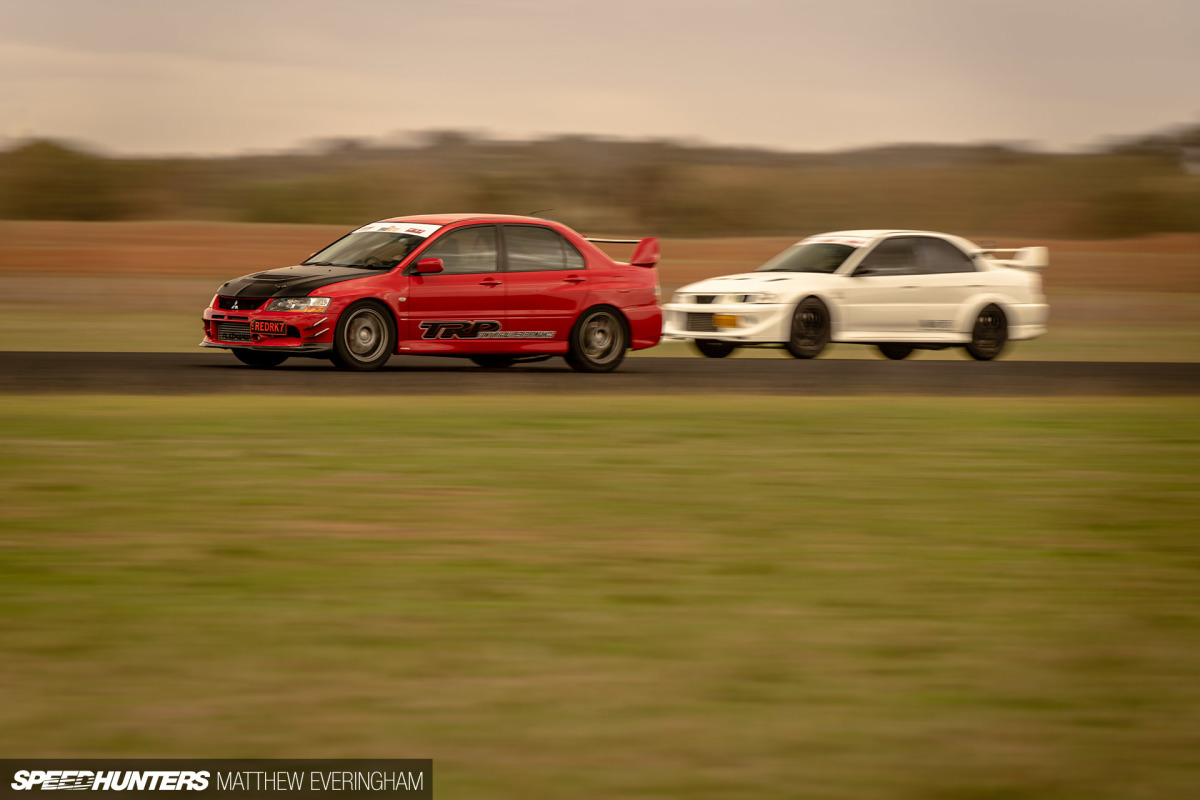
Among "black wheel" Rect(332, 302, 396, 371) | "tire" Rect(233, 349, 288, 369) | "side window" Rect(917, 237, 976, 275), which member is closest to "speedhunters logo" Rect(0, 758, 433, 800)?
"black wheel" Rect(332, 302, 396, 371)

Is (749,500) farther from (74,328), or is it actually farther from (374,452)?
(74,328)

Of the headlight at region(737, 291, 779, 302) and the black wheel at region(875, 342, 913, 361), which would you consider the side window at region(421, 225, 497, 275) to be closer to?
the headlight at region(737, 291, 779, 302)

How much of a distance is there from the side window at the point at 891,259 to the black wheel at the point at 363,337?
6.12 m

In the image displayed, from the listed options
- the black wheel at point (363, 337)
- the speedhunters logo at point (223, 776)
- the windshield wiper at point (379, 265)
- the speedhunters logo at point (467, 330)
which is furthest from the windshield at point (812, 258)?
the speedhunters logo at point (223, 776)

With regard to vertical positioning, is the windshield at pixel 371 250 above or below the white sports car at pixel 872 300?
Result: above

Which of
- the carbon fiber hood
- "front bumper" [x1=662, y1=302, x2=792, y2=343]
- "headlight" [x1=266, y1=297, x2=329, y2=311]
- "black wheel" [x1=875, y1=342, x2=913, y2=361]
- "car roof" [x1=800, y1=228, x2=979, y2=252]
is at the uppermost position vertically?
"car roof" [x1=800, y1=228, x2=979, y2=252]

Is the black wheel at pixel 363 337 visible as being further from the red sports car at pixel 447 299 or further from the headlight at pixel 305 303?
the headlight at pixel 305 303

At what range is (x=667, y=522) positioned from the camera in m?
7.75

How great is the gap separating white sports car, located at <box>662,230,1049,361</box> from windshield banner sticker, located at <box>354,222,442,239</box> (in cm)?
391

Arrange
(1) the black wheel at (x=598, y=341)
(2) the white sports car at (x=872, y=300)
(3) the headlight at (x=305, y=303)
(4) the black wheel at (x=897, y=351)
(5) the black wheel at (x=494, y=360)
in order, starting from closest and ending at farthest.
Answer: (3) the headlight at (x=305, y=303)
(1) the black wheel at (x=598, y=341)
(5) the black wheel at (x=494, y=360)
(2) the white sports car at (x=872, y=300)
(4) the black wheel at (x=897, y=351)

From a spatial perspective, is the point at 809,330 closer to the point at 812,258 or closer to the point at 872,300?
the point at 872,300

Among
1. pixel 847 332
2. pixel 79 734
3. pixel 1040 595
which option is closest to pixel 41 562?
pixel 79 734

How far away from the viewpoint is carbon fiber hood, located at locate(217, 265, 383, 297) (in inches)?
583

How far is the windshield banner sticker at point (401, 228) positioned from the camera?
15758mm
